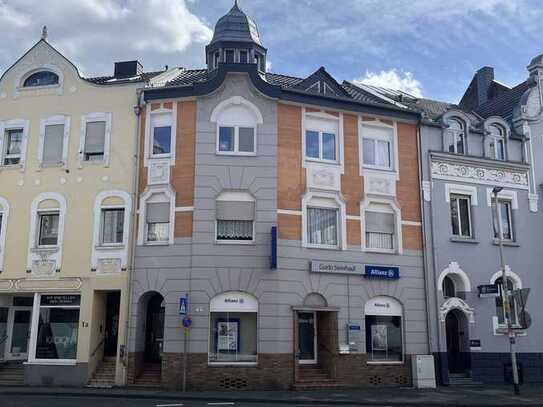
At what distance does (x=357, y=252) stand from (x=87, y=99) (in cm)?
1273

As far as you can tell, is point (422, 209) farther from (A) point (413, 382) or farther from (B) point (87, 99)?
(B) point (87, 99)

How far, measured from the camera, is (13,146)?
2623 cm

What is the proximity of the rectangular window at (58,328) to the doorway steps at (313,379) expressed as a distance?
8.59 m

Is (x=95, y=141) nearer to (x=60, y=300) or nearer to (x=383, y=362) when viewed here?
(x=60, y=300)

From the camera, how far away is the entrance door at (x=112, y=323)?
972 inches

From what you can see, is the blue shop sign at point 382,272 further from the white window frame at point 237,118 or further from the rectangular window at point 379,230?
the white window frame at point 237,118

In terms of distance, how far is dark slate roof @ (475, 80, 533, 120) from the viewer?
29805 millimetres

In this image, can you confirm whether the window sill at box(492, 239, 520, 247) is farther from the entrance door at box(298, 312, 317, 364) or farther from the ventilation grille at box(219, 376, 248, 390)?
the ventilation grille at box(219, 376, 248, 390)

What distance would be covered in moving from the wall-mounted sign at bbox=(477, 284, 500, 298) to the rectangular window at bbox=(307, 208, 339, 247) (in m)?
6.53

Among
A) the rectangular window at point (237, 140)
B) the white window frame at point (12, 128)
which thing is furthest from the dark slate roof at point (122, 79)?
the rectangular window at point (237, 140)

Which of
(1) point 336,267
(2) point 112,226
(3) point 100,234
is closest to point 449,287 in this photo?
(1) point 336,267

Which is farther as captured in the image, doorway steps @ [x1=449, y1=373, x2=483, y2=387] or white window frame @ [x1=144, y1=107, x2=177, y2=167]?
doorway steps @ [x1=449, y1=373, x2=483, y2=387]

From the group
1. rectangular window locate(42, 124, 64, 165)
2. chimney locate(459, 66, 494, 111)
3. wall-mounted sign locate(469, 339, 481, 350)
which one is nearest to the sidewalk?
wall-mounted sign locate(469, 339, 481, 350)

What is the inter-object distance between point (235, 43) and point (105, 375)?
46.0ft
